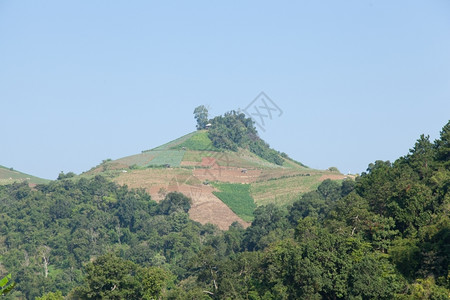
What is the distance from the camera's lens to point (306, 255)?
2254 inches

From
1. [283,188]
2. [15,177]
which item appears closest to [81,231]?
[283,188]

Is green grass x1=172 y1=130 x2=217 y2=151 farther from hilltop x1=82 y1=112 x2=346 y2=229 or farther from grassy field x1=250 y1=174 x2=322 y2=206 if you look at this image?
grassy field x1=250 y1=174 x2=322 y2=206

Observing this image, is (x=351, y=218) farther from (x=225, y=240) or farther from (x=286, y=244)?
(x=225, y=240)

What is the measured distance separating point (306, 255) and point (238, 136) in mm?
119076

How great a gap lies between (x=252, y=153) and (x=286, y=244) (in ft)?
353

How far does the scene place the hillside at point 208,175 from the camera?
138 metres

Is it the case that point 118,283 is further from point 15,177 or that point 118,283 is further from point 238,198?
point 15,177

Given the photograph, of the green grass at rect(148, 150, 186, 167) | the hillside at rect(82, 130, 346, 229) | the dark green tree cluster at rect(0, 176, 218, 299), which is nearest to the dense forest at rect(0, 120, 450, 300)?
the dark green tree cluster at rect(0, 176, 218, 299)

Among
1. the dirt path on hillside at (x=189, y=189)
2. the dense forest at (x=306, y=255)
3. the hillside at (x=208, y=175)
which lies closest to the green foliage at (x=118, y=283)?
the dense forest at (x=306, y=255)

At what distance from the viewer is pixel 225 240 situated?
349 feet

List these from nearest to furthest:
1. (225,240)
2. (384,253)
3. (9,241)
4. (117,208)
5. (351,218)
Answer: (384,253) → (351,218) → (225,240) → (9,241) → (117,208)

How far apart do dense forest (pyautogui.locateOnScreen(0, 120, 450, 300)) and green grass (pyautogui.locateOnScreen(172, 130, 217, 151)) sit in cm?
4765

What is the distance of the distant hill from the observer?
16362cm

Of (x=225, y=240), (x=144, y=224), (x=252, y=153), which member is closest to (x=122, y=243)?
(x=144, y=224)
